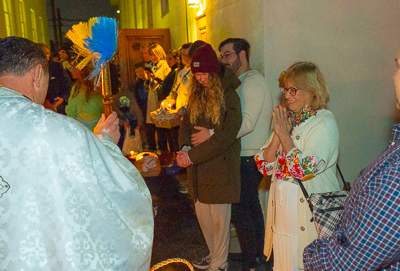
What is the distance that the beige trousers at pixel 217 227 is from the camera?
11.3 feet

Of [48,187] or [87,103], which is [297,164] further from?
[87,103]

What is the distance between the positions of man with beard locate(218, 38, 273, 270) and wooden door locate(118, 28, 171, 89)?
20.7 ft

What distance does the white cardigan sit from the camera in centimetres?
248

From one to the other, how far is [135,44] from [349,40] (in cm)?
621

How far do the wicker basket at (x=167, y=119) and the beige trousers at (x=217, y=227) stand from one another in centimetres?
179

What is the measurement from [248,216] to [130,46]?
701 cm

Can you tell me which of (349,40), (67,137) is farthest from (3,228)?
(349,40)

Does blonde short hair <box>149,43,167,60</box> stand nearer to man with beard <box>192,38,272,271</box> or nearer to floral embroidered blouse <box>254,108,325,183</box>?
man with beard <box>192,38,272,271</box>

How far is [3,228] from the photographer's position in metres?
1.60

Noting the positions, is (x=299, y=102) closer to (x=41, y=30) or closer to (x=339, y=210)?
(x=339, y=210)

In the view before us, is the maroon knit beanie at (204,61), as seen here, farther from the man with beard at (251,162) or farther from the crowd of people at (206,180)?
the man with beard at (251,162)

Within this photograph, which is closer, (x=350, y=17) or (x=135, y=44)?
(x=350, y=17)

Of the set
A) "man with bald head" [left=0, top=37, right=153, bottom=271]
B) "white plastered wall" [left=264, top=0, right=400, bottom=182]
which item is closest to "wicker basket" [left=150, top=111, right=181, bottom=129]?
"white plastered wall" [left=264, top=0, right=400, bottom=182]

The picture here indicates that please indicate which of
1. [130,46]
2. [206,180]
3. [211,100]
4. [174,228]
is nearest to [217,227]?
[206,180]
